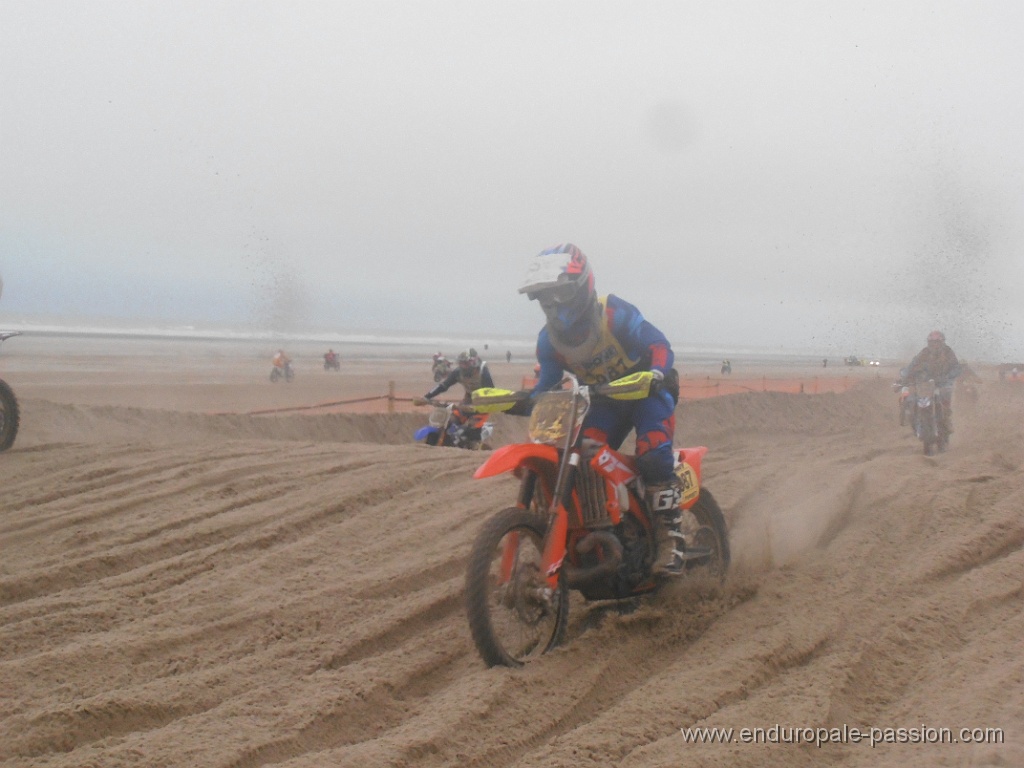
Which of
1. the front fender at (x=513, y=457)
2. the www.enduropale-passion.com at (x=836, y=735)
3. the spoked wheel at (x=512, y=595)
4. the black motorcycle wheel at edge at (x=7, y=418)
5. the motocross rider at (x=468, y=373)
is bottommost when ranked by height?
the www.enduropale-passion.com at (x=836, y=735)

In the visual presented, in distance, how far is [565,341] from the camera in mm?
4902

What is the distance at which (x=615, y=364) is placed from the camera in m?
5.00

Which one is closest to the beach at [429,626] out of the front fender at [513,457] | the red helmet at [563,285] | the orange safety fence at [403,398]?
the front fender at [513,457]

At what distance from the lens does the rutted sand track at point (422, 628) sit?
3480 mm

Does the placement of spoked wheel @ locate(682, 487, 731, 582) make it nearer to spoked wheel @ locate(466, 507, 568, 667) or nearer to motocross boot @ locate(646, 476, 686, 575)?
motocross boot @ locate(646, 476, 686, 575)

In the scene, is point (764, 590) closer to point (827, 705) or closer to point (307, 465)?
point (827, 705)

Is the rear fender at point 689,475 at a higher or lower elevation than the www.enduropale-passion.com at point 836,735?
higher

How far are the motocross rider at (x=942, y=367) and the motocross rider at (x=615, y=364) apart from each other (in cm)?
888

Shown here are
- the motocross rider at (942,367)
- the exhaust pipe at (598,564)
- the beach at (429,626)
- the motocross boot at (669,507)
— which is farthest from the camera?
the motocross rider at (942,367)

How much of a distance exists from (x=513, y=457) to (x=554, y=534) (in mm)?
421

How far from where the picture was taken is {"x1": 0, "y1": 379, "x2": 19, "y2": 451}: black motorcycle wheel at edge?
9102mm

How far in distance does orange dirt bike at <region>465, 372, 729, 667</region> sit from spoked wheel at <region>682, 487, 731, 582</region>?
1.70ft

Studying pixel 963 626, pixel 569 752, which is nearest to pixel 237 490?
pixel 569 752

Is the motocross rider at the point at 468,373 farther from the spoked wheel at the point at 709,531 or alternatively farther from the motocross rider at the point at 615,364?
the motocross rider at the point at 615,364
